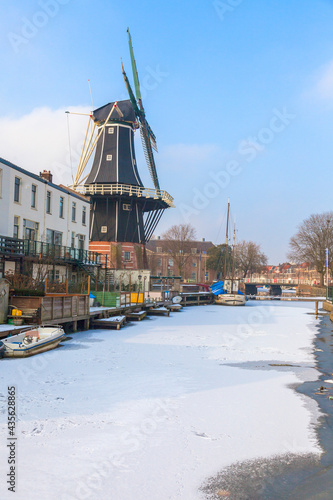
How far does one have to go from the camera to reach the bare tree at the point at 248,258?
10712 centimetres

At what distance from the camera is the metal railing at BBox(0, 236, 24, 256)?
25859 millimetres

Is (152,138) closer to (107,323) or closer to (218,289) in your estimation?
(218,289)

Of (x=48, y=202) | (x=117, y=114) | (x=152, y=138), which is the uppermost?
(x=117, y=114)

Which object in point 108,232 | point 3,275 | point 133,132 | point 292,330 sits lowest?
point 292,330

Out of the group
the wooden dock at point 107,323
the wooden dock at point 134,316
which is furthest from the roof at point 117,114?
the wooden dock at point 107,323

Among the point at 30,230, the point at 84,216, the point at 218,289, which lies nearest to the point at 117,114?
the point at 84,216

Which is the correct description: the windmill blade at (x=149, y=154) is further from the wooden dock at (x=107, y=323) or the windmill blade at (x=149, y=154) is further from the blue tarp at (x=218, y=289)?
the wooden dock at (x=107, y=323)

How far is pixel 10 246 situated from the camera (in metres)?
27.0

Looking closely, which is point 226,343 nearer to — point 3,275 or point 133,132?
point 3,275

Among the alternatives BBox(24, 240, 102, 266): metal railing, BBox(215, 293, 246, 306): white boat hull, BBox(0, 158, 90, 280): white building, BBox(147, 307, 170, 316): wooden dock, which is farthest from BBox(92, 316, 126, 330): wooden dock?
BBox(215, 293, 246, 306): white boat hull

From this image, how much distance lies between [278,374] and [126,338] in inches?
383

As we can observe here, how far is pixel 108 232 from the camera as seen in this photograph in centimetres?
5241

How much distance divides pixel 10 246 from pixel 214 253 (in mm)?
77397

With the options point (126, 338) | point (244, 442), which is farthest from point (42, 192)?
point (244, 442)
